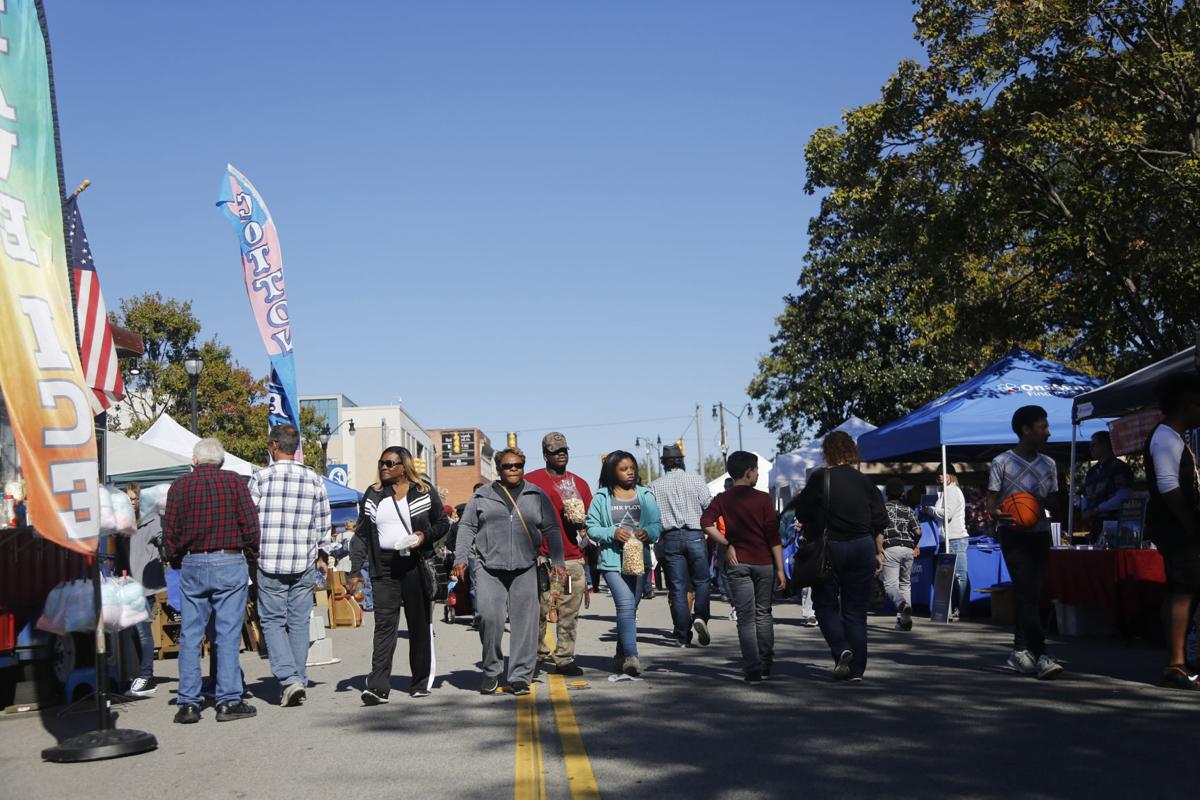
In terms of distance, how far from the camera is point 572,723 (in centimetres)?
823

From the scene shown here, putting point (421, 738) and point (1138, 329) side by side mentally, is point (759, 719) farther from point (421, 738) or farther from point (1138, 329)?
point (1138, 329)

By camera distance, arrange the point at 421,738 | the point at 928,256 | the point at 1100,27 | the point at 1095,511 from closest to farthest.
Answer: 1. the point at 421,738
2. the point at 1095,511
3. the point at 1100,27
4. the point at 928,256

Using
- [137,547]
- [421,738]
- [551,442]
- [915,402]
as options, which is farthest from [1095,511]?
[915,402]

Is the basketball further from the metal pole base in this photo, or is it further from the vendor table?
the metal pole base

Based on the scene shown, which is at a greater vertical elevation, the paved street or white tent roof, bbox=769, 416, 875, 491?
white tent roof, bbox=769, 416, 875, 491

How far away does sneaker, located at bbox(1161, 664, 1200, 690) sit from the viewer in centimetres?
880

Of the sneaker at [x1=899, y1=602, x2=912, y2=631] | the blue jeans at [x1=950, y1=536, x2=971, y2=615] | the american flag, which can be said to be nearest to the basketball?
the sneaker at [x1=899, y1=602, x2=912, y2=631]

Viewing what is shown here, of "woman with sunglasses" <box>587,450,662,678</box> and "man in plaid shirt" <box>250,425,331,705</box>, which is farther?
"woman with sunglasses" <box>587,450,662,678</box>

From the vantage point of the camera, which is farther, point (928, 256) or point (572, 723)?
point (928, 256)

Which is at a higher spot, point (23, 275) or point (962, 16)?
point (962, 16)

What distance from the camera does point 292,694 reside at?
9531 millimetres

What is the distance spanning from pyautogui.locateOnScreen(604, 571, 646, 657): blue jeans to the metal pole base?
399cm

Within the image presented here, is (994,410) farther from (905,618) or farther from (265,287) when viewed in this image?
(265,287)

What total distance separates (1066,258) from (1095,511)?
774 cm
